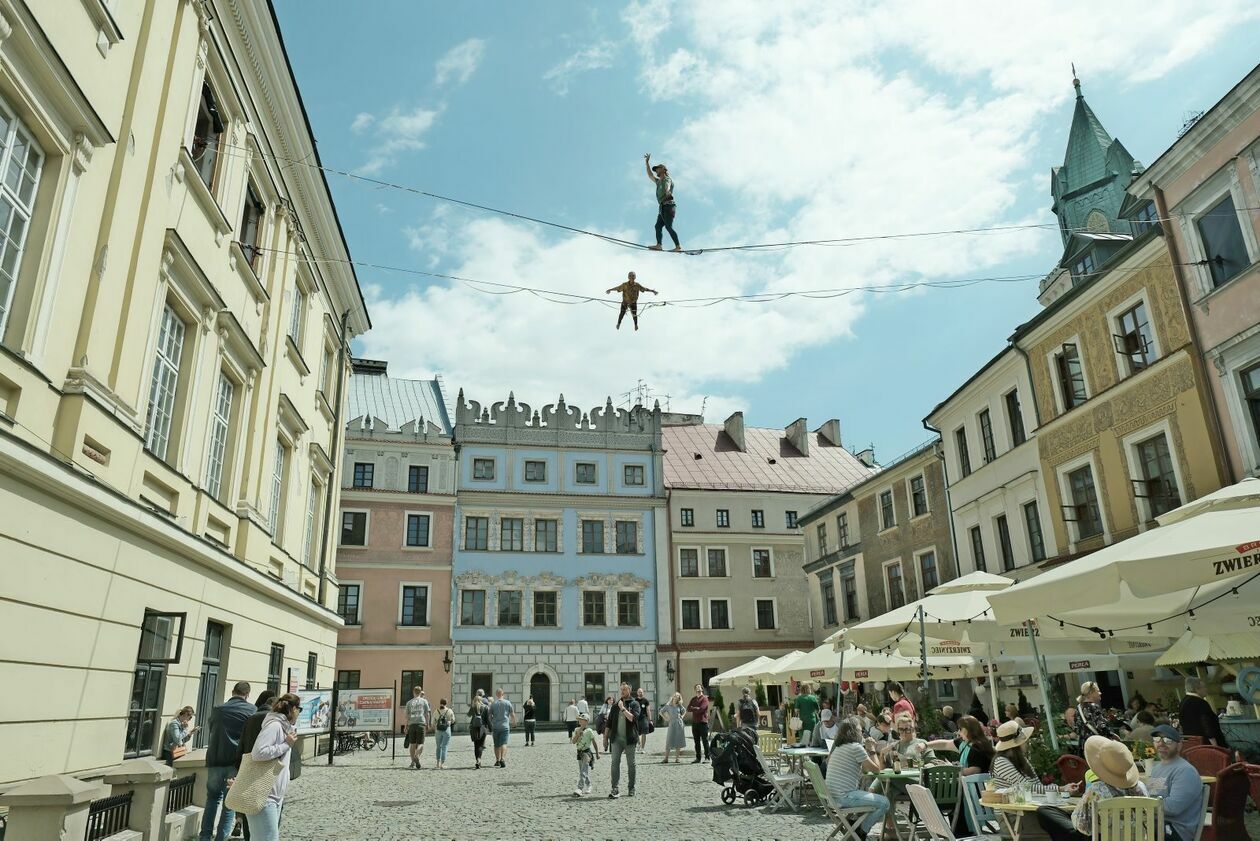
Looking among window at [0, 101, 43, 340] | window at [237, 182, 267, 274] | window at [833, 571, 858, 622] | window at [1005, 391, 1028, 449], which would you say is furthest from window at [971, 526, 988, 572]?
window at [0, 101, 43, 340]

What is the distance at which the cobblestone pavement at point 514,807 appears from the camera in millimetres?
10867

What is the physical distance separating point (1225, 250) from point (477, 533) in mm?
32166

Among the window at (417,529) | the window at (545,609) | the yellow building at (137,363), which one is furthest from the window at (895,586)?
the yellow building at (137,363)

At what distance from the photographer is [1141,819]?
5.96m

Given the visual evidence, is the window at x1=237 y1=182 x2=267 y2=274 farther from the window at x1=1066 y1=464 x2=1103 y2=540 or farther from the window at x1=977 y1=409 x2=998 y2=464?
the window at x1=977 y1=409 x2=998 y2=464

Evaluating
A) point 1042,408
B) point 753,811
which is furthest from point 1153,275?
point 753,811

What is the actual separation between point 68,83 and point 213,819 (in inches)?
307

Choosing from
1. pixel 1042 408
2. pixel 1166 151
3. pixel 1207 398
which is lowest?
pixel 1207 398

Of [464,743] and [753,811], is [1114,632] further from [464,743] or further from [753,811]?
[464,743]

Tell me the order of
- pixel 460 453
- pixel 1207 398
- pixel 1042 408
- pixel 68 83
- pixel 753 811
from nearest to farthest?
pixel 68 83, pixel 753 811, pixel 1207 398, pixel 1042 408, pixel 460 453

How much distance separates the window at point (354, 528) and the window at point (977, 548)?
26.1 meters

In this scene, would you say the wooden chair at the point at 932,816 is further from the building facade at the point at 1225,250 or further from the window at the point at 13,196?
the building facade at the point at 1225,250

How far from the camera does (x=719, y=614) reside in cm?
4322

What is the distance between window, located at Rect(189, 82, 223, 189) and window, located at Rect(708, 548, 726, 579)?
112 ft
